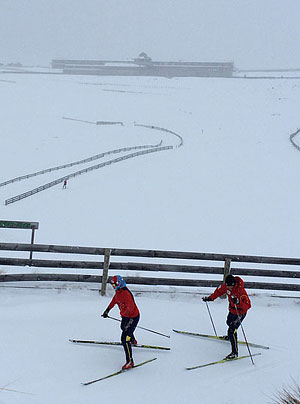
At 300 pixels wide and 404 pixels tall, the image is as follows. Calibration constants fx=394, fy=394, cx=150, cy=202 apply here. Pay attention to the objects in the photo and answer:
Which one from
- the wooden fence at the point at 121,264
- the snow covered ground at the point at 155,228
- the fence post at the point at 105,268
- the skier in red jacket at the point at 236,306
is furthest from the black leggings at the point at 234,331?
the fence post at the point at 105,268

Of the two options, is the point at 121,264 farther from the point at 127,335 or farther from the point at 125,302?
the point at 127,335

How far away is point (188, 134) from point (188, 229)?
3272cm

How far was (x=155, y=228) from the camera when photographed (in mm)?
18297

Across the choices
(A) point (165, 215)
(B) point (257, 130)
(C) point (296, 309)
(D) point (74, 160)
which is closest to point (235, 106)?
(B) point (257, 130)

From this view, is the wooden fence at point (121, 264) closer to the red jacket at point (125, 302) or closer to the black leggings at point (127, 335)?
the red jacket at point (125, 302)

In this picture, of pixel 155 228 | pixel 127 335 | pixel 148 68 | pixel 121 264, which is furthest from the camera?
pixel 148 68

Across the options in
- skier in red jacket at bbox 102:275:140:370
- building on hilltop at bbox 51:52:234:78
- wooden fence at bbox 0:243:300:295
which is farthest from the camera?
building on hilltop at bbox 51:52:234:78

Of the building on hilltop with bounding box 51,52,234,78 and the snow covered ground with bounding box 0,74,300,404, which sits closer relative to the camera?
the snow covered ground with bounding box 0,74,300,404

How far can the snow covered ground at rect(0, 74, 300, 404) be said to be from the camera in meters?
6.05

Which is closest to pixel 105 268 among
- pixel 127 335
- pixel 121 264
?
pixel 121 264

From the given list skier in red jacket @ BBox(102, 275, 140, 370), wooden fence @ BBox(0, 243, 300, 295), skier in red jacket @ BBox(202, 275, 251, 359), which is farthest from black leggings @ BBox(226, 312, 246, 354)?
wooden fence @ BBox(0, 243, 300, 295)

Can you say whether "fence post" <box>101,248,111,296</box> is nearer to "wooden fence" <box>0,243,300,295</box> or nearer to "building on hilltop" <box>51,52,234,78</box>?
"wooden fence" <box>0,243,300,295</box>

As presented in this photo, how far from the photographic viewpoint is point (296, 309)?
28.6 feet

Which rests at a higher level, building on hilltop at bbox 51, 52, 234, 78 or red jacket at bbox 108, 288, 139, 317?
building on hilltop at bbox 51, 52, 234, 78
